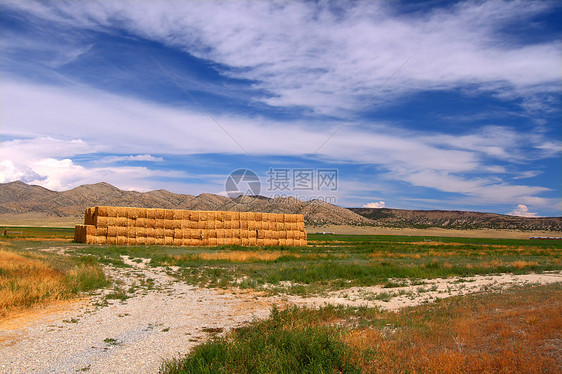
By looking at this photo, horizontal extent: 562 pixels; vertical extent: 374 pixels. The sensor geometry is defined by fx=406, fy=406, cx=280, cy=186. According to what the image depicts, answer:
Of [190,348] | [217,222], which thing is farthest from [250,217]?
[190,348]

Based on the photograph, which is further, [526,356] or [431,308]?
[431,308]

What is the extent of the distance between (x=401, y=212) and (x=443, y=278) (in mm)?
146893

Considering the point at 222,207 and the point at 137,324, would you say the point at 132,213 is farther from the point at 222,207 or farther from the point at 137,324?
the point at 222,207

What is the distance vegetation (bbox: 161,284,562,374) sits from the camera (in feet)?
20.7

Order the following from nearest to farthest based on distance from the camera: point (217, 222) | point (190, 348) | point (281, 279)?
point (190, 348) → point (281, 279) → point (217, 222)

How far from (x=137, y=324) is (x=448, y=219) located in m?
163

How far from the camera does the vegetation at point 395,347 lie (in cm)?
630

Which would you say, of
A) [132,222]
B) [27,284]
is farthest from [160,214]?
[27,284]

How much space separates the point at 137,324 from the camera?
10.4 meters

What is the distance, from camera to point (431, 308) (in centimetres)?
1216

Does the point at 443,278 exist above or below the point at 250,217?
below

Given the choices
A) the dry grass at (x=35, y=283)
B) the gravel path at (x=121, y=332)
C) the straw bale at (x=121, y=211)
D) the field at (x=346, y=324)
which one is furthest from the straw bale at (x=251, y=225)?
the gravel path at (x=121, y=332)

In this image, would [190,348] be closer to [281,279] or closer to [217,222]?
[281,279]

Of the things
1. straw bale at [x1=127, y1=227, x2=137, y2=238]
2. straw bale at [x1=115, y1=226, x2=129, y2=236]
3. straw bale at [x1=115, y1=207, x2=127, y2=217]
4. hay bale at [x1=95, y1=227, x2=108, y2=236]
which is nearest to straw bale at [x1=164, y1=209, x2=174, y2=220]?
straw bale at [x1=127, y1=227, x2=137, y2=238]
